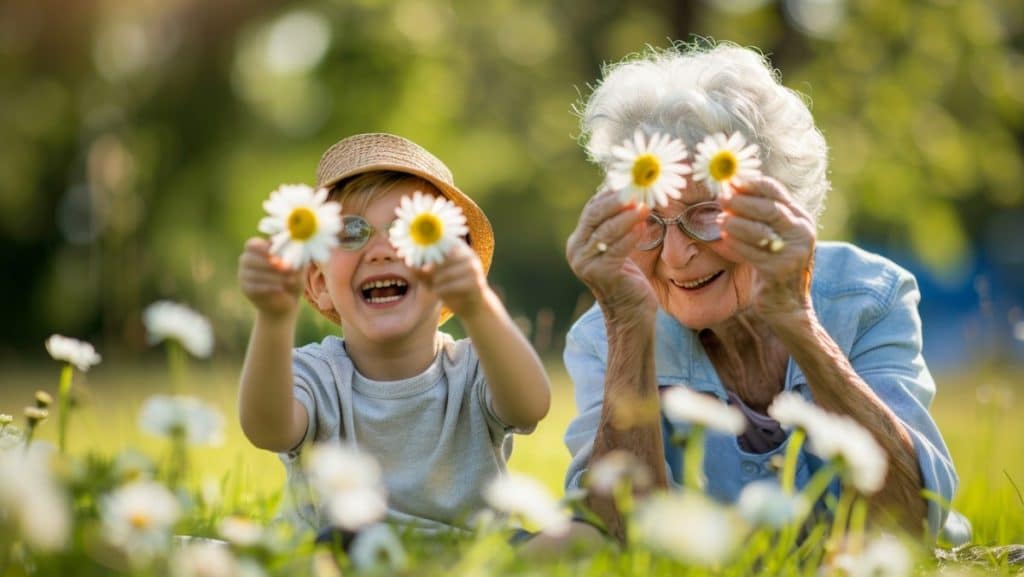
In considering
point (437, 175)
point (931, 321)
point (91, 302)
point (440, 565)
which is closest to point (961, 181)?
point (931, 321)

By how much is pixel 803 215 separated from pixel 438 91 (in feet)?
40.1

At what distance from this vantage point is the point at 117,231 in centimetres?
531

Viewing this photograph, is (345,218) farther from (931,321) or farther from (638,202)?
(931,321)

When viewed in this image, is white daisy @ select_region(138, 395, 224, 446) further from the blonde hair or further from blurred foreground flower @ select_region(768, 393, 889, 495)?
the blonde hair

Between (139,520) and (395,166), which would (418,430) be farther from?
(139,520)

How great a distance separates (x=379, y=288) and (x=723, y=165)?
98cm

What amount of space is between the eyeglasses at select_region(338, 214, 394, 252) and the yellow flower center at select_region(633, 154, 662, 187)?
788 mm

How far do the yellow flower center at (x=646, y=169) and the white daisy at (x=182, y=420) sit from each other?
950 mm

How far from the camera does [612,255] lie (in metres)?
2.64

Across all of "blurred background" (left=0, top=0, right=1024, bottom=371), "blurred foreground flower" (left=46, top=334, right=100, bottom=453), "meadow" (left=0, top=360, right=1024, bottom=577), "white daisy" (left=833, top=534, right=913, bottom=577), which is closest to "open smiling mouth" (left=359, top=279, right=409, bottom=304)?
"meadow" (left=0, top=360, right=1024, bottom=577)

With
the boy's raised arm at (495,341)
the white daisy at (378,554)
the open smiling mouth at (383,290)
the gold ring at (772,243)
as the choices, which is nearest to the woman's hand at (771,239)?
the gold ring at (772,243)

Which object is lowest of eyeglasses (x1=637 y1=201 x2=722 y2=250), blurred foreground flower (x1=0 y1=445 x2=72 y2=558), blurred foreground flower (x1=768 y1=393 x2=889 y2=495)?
blurred foreground flower (x1=0 y1=445 x2=72 y2=558)

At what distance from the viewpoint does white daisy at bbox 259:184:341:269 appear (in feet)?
7.09

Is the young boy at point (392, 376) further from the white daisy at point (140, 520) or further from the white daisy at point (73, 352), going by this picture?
the white daisy at point (140, 520)
